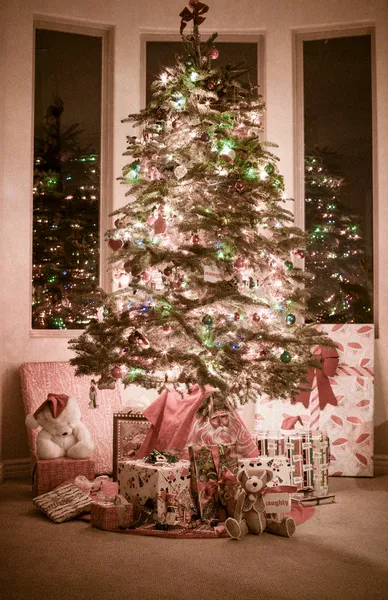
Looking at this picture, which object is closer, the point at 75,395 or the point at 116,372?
the point at 116,372

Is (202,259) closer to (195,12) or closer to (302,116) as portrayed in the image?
A: (195,12)

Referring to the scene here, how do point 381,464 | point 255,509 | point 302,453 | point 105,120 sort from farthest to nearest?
point 105,120, point 381,464, point 302,453, point 255,509

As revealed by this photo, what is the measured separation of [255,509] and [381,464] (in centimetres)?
198

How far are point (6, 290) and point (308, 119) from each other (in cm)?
261

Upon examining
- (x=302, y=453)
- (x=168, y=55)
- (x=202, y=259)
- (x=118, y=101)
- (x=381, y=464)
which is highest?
(x=168, y=55)

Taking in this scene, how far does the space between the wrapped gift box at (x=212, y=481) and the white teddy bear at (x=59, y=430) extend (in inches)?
38.9

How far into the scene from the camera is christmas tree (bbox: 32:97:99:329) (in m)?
5.40

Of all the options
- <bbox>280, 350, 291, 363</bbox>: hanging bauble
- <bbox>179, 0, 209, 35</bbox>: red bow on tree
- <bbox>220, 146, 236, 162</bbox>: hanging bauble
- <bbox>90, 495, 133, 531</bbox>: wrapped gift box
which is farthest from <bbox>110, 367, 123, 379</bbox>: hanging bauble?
<bbox>179, 0, 209, 35</bbox>: red bow on tree

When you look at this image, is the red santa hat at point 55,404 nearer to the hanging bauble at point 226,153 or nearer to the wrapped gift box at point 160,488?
the wrapped gift box at point 160,488

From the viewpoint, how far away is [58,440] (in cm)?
449

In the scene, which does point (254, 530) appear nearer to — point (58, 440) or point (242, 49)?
point (58, 440)

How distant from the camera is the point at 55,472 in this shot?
172 inches

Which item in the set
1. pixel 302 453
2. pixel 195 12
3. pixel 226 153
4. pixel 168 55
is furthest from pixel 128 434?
pixel 168 55

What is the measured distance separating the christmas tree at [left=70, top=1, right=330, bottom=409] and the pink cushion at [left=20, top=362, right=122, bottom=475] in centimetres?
110
